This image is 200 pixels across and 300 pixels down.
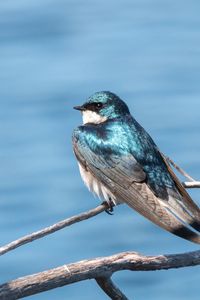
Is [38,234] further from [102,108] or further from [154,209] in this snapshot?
[102,108]

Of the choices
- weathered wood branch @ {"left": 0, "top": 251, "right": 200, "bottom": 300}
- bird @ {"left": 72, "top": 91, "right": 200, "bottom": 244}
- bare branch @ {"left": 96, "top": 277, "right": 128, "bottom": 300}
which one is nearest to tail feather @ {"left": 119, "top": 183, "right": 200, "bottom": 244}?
bird @ {"left": 72, "top": 91, "right": 200, "bottom": 244}

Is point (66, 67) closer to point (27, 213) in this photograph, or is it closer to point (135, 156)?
point (27, 213)

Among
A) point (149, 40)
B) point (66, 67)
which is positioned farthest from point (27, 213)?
point (149, 40)

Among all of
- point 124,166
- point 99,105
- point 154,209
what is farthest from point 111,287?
point 99,105

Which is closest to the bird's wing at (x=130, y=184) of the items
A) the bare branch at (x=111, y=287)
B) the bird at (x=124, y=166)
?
the bird at (x=124, y=166)

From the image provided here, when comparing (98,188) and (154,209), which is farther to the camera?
(98,188)
